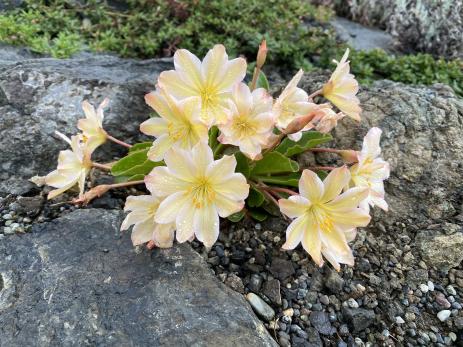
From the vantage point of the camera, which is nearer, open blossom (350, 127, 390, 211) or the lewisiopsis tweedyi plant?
the lewisiopsis tweedyi plant

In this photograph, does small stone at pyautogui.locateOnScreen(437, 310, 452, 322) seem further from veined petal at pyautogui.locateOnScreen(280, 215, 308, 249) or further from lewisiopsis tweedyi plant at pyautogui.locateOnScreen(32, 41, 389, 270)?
veined petal at pyautogui.locateOnScreen(280, 215, 308, 249)

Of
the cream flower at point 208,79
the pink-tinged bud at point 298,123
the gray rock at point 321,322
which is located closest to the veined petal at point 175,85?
the cream flower at point 208,79

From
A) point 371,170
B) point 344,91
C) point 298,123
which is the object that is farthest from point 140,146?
point 371,170

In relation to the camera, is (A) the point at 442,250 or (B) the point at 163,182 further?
(A) the point at 442,250

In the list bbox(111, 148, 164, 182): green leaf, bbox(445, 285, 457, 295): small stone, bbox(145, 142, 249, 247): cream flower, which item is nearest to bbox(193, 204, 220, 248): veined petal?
bbox(145, 142, 249, 247): cream flower

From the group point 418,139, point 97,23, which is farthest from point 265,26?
point 418,139

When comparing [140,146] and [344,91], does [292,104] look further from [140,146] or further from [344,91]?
[140,146]
